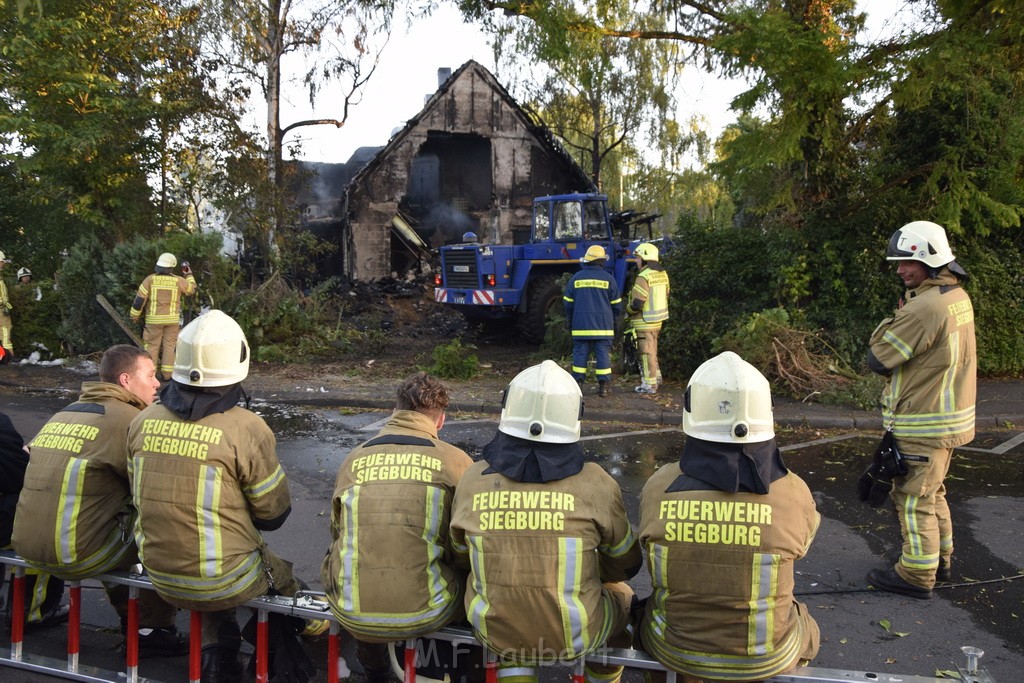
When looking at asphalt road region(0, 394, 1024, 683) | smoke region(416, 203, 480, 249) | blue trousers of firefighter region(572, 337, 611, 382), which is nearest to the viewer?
asphalt road region(0, 394, 1024, 683)

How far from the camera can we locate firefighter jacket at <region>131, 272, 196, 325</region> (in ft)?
36.0

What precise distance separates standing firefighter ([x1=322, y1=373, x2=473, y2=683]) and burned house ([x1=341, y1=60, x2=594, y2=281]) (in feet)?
67.2

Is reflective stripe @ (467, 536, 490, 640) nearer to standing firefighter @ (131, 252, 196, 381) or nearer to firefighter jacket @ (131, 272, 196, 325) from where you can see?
standing firefighter @ (131, 252, 196, 381)

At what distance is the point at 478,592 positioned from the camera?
286 centimetres

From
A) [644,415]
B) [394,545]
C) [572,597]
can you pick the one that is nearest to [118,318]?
[644,415]

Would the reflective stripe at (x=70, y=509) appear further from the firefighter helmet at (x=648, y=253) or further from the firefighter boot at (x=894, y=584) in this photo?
the firefighter helmet at (x=648, y=253)

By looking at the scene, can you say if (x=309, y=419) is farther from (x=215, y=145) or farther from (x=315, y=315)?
(x=215, y=145)

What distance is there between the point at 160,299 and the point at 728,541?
32.6 feet

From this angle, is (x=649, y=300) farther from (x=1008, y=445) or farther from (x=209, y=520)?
(x=209, y=520)

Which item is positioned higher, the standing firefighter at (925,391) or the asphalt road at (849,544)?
the standing firefighter at (925,391)

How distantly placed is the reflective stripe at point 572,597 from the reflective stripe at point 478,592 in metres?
0.26

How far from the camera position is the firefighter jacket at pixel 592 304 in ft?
31.8

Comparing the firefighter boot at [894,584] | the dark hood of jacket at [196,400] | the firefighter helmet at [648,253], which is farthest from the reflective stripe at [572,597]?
the firefighter helmet at [648,253]

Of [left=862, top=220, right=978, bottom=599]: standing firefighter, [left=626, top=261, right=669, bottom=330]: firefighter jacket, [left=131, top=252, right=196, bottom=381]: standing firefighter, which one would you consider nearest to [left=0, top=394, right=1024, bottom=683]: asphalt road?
[left=862, top=220, right=978, bottom=599]: standing firefighter
